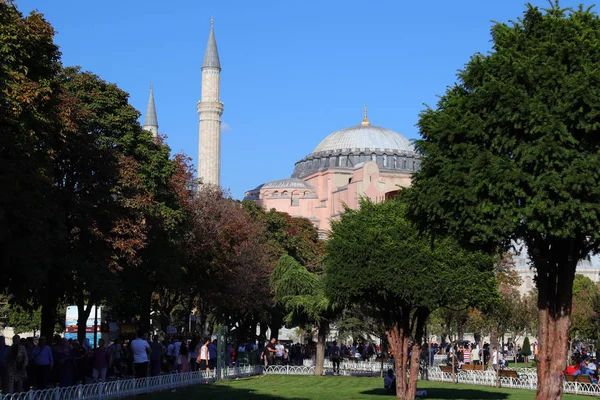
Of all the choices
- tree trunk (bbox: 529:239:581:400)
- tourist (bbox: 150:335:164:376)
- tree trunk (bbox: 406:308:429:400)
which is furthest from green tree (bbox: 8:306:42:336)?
tree trunk (bbox: 529:239:581:400)

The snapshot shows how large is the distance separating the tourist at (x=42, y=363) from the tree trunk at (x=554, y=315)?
32.6 feet

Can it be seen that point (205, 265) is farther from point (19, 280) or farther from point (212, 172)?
point (212, 172)

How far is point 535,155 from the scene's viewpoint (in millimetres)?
15383

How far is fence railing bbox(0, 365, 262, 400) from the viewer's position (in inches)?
639

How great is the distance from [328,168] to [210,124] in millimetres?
28603

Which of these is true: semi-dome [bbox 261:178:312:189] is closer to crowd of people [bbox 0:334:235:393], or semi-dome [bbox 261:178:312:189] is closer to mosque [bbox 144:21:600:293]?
mosque [bbox 144:21:600:293]

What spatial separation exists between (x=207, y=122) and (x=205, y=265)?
51.1m

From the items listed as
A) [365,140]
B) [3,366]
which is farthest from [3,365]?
[365,140]

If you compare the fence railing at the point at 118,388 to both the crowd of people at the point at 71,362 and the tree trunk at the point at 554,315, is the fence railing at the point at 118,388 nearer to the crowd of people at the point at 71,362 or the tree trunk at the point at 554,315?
the crowd of people at the point at 71,362

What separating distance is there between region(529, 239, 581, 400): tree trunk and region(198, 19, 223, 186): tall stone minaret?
75.3 metres

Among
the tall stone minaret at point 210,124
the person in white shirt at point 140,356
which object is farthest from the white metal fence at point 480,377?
the tall stone minaret at point 210,124

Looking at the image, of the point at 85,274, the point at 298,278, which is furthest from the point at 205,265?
the point at 85,274

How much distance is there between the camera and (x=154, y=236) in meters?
32.0

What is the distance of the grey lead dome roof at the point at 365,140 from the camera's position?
123 meters
